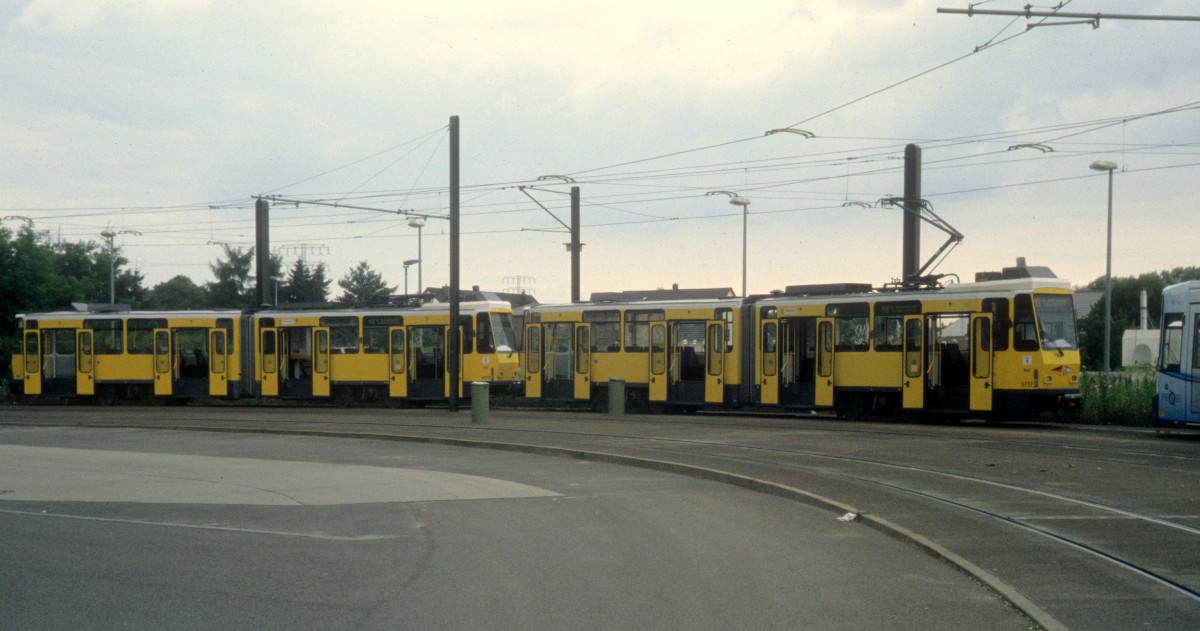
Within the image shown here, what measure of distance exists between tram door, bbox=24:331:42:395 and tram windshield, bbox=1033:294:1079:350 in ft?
102

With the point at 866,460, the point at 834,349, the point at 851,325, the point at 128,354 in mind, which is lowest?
the point at 866,460

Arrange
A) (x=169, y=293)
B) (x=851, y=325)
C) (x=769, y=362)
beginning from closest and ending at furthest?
(x=851, y=325) < (x=769, y=362) < (x=169, y=293)

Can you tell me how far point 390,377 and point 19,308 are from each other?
84.7 ft

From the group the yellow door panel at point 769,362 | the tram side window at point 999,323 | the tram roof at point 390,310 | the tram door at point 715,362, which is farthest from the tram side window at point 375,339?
the tram side window at point 999,323

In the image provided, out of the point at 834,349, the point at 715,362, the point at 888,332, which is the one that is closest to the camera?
the point at 888,332

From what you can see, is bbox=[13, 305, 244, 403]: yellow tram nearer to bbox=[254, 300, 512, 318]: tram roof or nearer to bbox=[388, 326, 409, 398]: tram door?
bbox=[254, 300, 512, 318]: tram roof

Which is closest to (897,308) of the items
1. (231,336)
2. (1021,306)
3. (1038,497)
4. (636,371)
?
(1021,306)

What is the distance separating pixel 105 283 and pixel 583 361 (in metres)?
51.5

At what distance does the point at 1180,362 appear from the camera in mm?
21703

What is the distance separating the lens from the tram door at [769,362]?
2912 centimetres

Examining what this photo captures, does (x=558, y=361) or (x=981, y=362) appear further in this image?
(x=558, y=361)

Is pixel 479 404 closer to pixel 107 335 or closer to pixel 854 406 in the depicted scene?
pixel 854 406

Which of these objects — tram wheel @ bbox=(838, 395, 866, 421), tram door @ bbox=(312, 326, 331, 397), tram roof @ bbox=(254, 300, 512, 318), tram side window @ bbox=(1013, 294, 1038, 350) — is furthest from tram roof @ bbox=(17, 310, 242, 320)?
tram side window @ bbox=(1013, 294, 1038, 350)

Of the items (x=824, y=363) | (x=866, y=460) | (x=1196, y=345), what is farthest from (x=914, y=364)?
(x=866, y=460)
